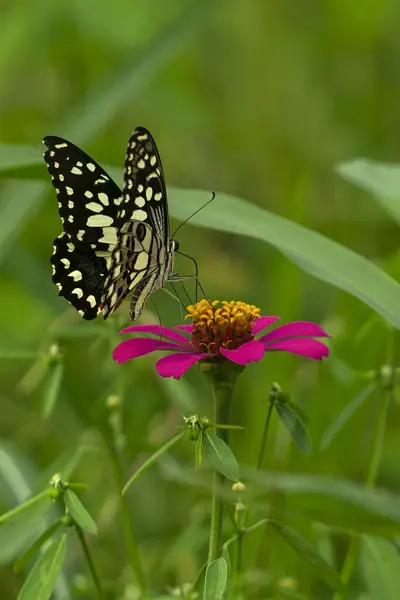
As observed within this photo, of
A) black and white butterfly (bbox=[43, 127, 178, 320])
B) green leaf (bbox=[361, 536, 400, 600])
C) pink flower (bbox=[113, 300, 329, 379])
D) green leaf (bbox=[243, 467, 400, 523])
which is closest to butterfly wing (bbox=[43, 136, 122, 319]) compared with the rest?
black and white butterfly (bbox=[43, 127, 178, 320])

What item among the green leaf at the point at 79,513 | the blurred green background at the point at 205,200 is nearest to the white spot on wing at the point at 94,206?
the blurred green background at the point at 205,200

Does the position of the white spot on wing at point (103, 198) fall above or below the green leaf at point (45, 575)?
above

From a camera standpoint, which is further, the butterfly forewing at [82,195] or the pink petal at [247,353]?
the butterfly forewing at [82,195]

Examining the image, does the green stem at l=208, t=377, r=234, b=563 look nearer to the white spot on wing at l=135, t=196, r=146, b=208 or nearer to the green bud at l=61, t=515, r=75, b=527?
the green bud at l=61, t=515, r=75, b=527

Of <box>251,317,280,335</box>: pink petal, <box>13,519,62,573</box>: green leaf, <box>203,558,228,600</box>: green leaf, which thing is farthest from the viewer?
<box>251,317,280,335</box>: pink petal

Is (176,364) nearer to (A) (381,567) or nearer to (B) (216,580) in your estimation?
(B) (216,580)

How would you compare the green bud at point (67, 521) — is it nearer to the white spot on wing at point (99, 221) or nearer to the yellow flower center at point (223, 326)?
the yellow flower center at point (223, 326)

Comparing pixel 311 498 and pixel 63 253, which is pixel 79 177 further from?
pixel 311 498
